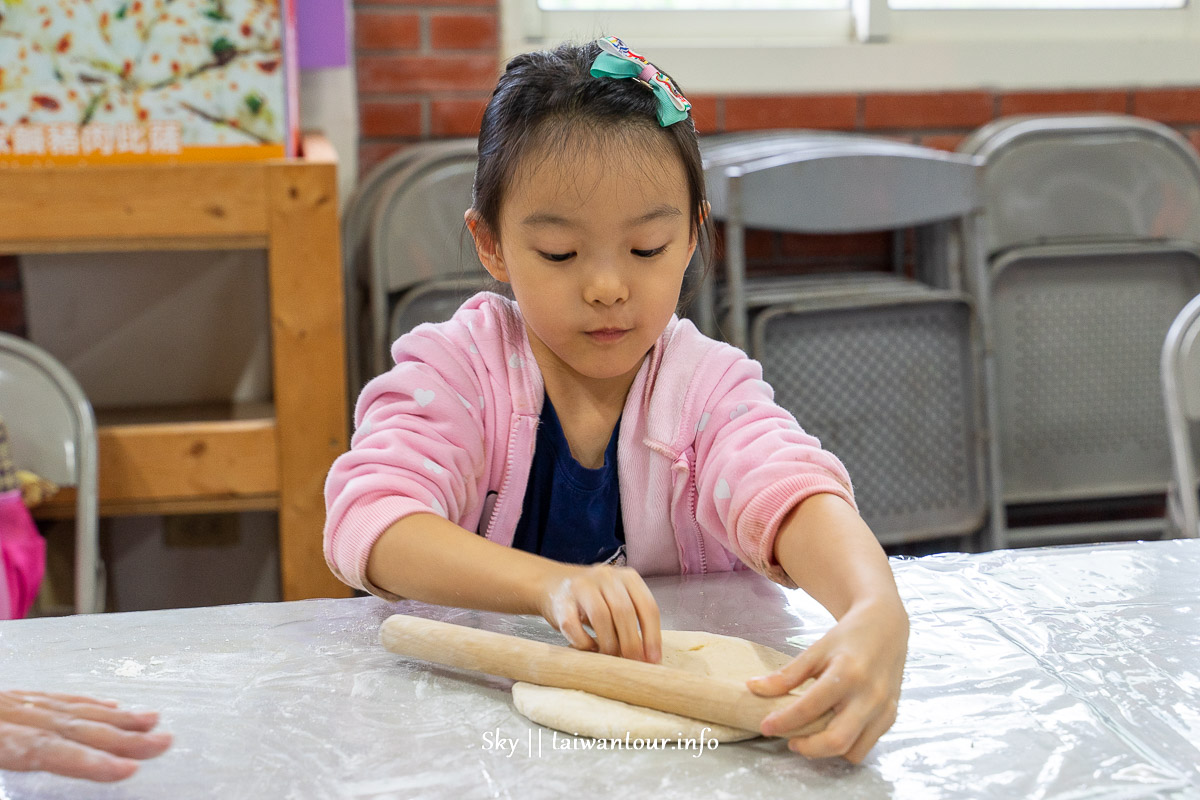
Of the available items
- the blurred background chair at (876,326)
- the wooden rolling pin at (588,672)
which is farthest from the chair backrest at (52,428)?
the blurred background chair at (876,326)

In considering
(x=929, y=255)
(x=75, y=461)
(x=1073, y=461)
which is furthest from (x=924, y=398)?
(x=75, y=461)

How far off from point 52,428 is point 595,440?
73cm

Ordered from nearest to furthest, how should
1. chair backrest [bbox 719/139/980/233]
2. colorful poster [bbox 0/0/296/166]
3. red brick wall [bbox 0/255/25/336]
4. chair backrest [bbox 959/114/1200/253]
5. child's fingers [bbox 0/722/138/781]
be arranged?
child's fingers [bbox 0/722/138/781] → colorful poster [bbox 0/0/296/166] → chair backrest [bbox 719/139/980/233] → red brick wall [bbox 0/255/25/336] → chair backrest [bbox 959/114/1200/253]

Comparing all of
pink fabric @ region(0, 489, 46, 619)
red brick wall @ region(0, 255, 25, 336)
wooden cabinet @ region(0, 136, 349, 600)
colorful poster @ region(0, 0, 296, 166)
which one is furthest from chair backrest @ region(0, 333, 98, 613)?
red brick wall @ region(0, 255, 25, 336)

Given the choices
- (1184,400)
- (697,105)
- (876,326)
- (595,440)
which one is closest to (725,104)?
(697,105)

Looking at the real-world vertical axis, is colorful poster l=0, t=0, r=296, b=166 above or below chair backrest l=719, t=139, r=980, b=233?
above

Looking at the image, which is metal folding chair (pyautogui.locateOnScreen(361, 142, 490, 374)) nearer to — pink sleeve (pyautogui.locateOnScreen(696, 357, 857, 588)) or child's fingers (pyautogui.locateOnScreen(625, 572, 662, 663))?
pink sleeve (pyautogui.locateOnScreen(696, 357, 857, 588))

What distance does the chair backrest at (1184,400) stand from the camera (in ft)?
4.14

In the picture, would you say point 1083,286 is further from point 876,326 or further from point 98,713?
point 98,713

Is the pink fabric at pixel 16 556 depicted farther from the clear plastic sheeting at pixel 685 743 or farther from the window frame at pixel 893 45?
the window frame at pixel 893 45

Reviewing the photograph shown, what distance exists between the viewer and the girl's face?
2.73 feet

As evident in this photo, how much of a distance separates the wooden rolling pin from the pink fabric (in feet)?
2.69

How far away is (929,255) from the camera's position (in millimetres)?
2039

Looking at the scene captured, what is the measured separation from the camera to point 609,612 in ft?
2.23
